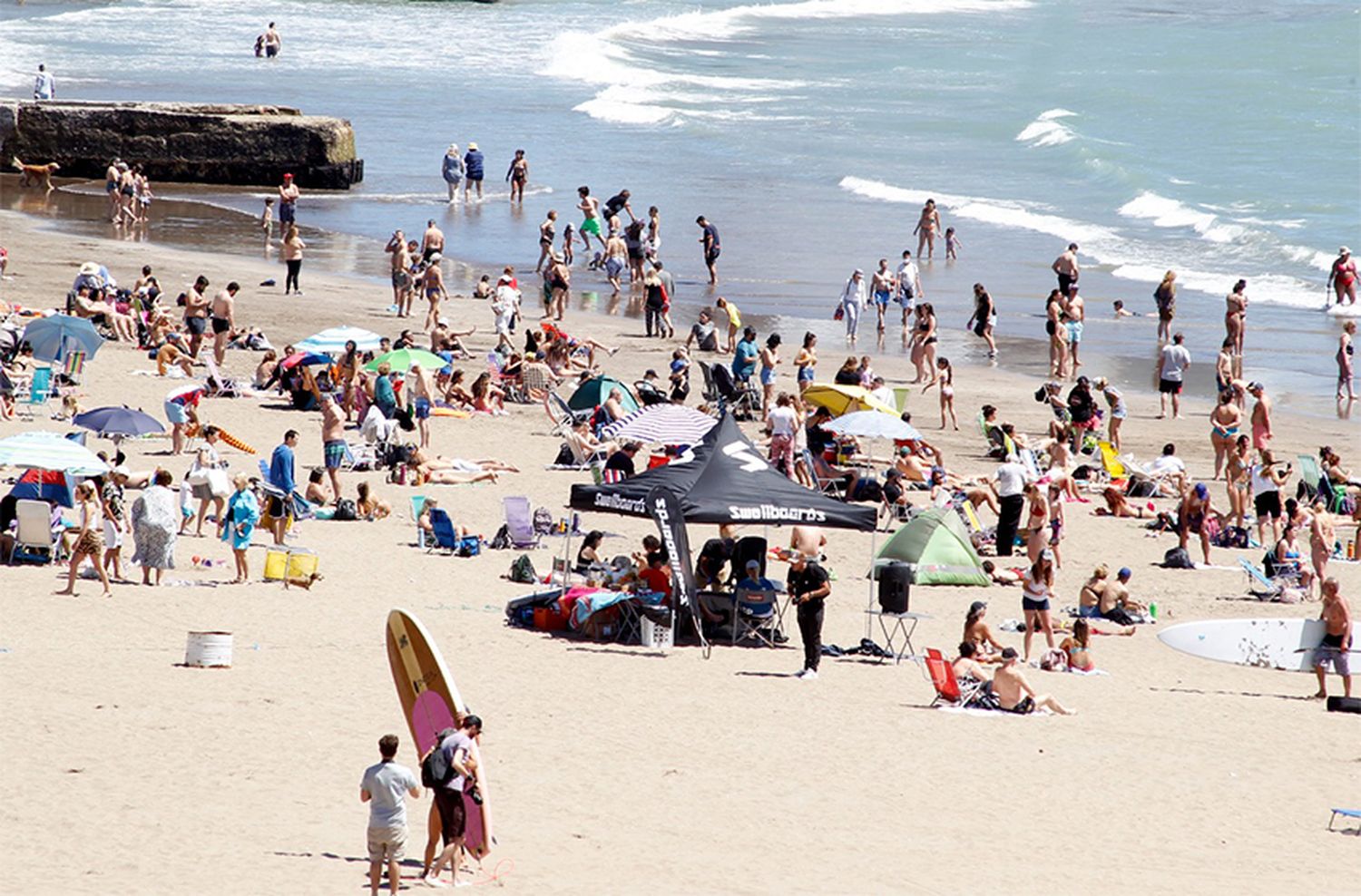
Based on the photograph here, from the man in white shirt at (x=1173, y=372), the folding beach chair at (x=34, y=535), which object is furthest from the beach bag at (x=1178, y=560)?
the folding beach chair at (x=34, y=535)

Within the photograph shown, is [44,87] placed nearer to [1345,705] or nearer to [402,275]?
[402,275]

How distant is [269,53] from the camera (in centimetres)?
6022

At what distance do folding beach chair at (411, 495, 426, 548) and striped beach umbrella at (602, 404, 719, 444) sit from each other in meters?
1.77

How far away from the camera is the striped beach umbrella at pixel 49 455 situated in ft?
48.0

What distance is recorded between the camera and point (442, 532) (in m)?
16.4

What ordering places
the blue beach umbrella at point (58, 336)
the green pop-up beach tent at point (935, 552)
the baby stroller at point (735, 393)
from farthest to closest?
the baby stroller at point (735, 393) < the blue beach umbrella at point (58, 336) < the green pop-up beach tent at point (935, 552)

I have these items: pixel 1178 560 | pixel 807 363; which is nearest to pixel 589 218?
pixel 807 363

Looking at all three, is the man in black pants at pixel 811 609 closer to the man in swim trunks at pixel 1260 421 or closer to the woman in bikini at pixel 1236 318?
the man in swim trunks at pixel 1260 421

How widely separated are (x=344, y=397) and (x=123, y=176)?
13796 mm

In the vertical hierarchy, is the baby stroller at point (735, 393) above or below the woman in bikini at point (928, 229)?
below

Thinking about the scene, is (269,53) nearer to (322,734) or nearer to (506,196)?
(506,196)

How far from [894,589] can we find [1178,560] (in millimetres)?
3974

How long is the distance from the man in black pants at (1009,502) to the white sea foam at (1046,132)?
33.8m

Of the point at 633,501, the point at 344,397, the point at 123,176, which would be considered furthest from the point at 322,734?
the point at 123,176
